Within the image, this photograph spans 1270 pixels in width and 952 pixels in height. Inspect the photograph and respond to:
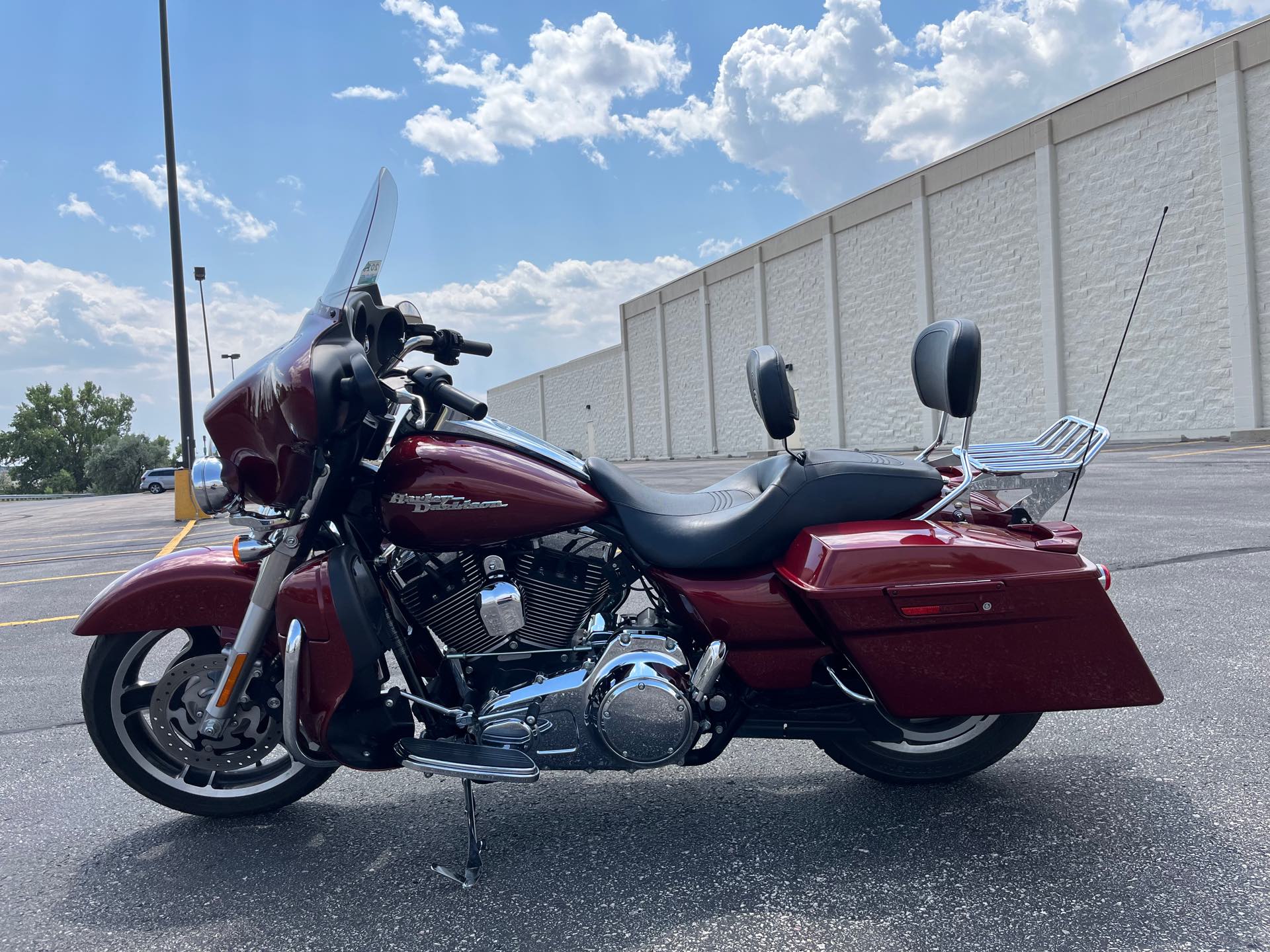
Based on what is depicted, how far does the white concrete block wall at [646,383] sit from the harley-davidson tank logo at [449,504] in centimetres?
3814

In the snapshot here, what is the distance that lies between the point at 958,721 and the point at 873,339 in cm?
2597

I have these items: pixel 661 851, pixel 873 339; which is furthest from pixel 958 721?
pixel 873 339

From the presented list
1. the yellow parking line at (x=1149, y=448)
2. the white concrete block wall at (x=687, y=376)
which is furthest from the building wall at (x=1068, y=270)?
the white concrete block wall at (x=687, y=376)

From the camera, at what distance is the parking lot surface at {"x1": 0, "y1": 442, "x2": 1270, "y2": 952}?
206 cm

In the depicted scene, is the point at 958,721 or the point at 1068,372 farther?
the point at 1068,372

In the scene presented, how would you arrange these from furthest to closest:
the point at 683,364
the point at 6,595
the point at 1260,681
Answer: the point at 683,364 → the point at 6,595 → the point at 1260,681

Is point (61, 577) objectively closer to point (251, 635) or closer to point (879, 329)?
point (251, 635)

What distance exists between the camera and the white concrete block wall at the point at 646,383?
134 ft

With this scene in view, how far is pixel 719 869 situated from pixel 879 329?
26415 millimetres

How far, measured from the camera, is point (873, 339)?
89.5 feet

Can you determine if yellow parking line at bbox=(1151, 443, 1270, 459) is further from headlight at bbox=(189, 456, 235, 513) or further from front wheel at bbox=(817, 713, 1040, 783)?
headlight at bbox=(189, 456, 235, 513)

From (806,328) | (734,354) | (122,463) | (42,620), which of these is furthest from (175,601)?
(122,463)

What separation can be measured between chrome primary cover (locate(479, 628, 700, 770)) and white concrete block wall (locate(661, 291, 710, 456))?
112 feet

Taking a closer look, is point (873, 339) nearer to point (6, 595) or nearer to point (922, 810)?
point (6, 595)
